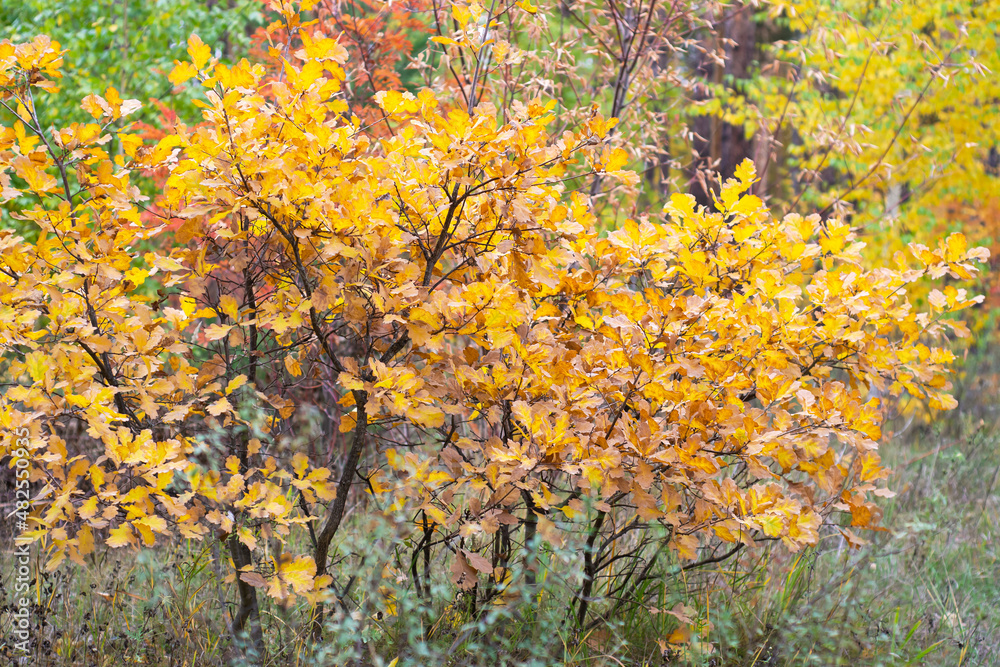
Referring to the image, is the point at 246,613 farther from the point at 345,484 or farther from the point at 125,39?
the point at 125,39

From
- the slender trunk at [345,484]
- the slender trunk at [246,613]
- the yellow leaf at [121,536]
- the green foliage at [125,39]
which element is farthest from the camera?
the green foliage at [125,39]

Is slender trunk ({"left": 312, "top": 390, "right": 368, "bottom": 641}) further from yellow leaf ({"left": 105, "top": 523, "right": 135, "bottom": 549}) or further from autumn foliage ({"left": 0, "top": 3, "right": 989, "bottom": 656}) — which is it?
yellow leaf ({"left": 105, "top": 523, "right": 135, "bottom": 549})

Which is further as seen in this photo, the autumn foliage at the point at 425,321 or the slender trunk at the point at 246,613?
the slender trunk at the point at 246,613

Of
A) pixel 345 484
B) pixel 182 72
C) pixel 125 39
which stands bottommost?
pixel 345 484

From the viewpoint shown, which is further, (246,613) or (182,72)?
(246,613)

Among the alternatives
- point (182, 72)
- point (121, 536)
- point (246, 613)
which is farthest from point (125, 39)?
point (121, 536)

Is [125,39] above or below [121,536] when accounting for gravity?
above

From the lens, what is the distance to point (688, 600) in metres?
2.69

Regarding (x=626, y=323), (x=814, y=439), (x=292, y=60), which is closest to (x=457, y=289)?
(x=626, y=323)

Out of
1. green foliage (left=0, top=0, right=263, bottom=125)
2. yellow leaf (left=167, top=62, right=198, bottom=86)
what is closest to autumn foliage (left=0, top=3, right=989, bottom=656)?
yellow leaf (left=167, top=62, right=198, bottom=86)

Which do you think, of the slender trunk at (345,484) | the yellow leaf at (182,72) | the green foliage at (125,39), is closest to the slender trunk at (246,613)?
the slender trunk at (345,484)

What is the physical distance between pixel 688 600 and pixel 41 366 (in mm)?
2109

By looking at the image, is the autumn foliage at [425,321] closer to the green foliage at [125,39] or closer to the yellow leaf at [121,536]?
the yellow leaf at [121,536]

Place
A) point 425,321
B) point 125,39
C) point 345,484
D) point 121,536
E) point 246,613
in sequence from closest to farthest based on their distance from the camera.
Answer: point 121,536 < point 425,321 < point 345,484 < point 246,613 < point 125,39
